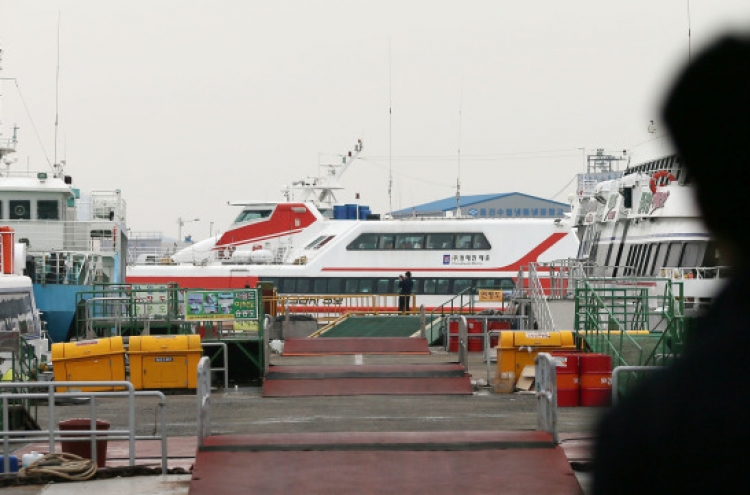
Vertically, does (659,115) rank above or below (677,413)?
above

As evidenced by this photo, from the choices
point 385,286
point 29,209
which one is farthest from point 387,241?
point 29,209

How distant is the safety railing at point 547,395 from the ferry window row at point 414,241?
30774 mm

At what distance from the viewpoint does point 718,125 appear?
5.94ft

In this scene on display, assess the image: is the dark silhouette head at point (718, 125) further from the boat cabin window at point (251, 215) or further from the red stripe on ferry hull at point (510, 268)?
the boat cabin window at point (251, 215)

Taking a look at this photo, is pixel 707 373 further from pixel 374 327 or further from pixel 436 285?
pixel 436 285

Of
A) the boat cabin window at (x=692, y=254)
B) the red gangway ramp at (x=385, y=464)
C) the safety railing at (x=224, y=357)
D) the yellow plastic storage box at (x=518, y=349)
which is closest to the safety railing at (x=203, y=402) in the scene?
the red gangway ramp at (x=385, y=464)

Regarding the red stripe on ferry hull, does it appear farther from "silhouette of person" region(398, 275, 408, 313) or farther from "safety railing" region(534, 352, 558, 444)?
"safety railing" region(534, 352, 558, 444)

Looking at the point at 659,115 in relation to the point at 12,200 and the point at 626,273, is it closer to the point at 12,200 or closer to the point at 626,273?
the point at 626,273

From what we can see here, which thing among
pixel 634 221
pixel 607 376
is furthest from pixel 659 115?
pixel 634 221

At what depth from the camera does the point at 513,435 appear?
1147 cm

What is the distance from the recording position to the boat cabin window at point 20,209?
1436 inches

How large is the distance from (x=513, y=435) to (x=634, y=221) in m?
22.9

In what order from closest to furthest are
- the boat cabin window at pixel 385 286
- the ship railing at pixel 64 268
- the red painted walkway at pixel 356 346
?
the red painted walkway at pixel 356 346 < the ship railing at pixel 64 268 < the boat cabin window at pixel 385 286

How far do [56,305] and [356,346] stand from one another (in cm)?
862
